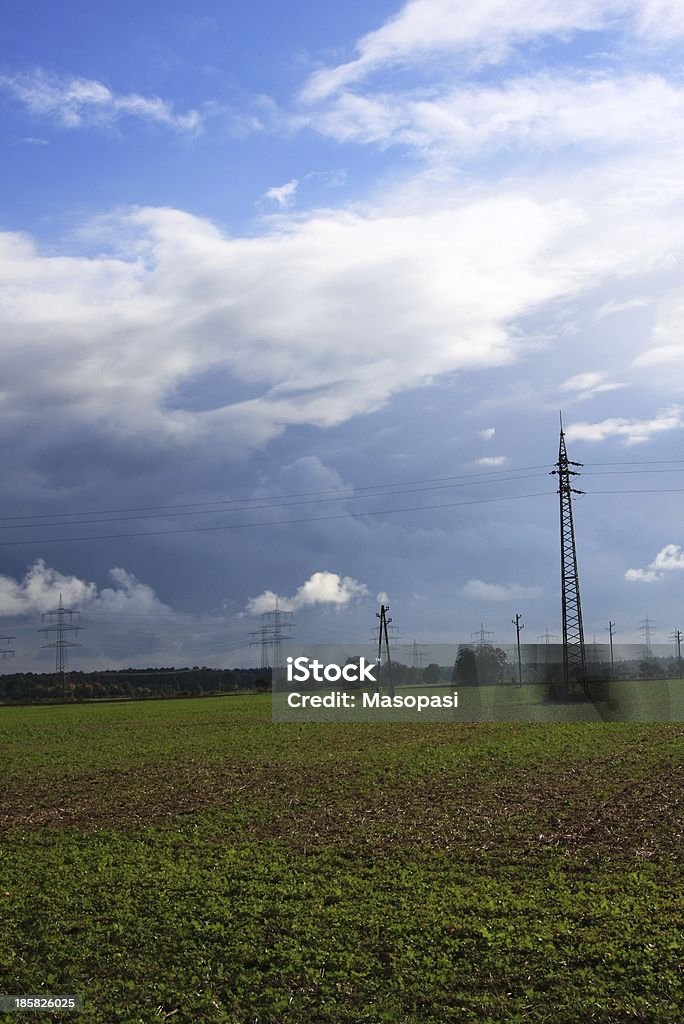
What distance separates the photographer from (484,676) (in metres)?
84.1

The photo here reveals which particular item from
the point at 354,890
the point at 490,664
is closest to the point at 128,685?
the point at 490,664

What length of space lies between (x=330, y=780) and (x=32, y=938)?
14.2 m

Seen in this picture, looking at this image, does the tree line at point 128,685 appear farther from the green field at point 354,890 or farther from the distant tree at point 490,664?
the green field at point 354,890

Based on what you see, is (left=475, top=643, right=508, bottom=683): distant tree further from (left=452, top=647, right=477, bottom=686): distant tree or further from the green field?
the green field

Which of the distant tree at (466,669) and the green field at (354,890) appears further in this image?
the distant tree at (466,669)

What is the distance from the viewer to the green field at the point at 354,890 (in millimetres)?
13125

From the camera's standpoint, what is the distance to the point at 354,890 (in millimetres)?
17312

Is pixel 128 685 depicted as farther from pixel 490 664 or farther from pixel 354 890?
pixel 354 890

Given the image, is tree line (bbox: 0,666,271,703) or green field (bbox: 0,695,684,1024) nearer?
green field (bbox: 0,695,684,1024)

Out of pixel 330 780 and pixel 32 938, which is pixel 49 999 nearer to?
pixel 32 938

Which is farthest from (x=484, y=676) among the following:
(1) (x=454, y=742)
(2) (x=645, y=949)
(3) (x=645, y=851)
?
(2) (x=645, y=949)

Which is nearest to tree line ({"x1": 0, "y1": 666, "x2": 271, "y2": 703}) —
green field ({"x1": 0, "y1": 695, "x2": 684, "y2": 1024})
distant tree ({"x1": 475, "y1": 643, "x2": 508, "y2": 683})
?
distant tree ({"x1": 475, "y1": 643, "x2": 508, "y2": 683})

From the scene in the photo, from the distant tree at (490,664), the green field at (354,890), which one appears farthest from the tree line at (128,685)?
the green field at (354,890)

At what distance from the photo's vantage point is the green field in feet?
43.1
